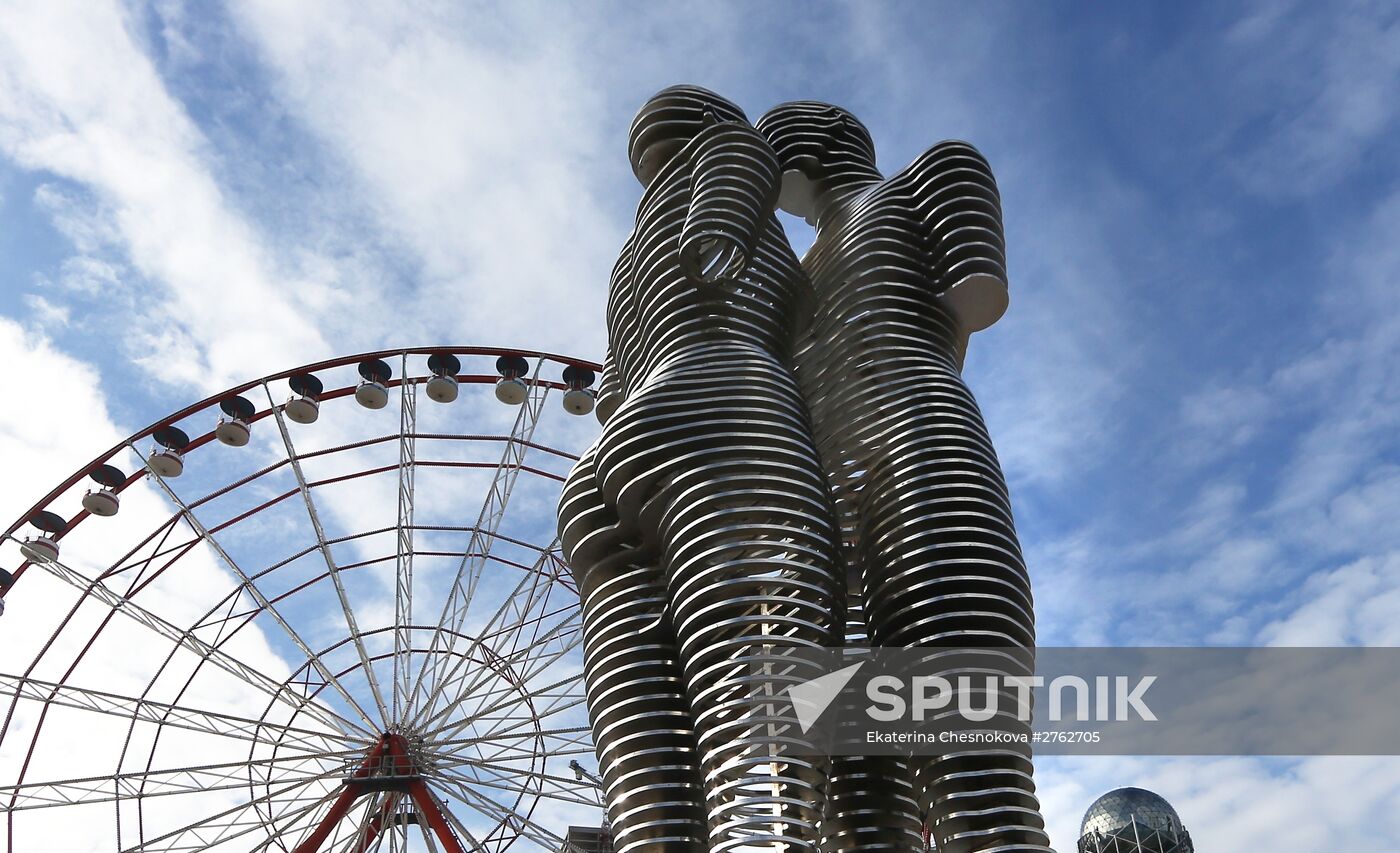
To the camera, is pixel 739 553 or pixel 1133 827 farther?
pixel 1133 827

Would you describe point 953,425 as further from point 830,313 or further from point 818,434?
point 830,313

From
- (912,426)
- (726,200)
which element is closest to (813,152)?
(726,200)

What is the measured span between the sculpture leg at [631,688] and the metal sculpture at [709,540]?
15 mm

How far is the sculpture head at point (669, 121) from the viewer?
1306cm

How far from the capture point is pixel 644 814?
9.35 metres

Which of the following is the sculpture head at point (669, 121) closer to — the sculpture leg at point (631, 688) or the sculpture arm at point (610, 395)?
the sculpture arm at point (610, 395)

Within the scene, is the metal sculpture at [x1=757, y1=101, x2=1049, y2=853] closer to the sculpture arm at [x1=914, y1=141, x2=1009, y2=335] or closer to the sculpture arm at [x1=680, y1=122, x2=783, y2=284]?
the sculpture arm at [x1=914, y1=141, x2=1009, y2=335]

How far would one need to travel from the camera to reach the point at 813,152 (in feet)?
44.7

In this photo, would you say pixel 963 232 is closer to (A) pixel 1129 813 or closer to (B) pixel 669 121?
(B) pixel 669 121

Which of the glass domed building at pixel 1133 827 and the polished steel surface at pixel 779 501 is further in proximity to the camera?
the glass domed building at pixel 1133 827

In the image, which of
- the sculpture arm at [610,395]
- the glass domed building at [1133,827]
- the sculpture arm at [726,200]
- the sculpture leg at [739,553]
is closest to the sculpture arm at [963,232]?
the sculpture arm at [726,200]

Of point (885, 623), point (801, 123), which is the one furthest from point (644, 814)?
point (801, 123)

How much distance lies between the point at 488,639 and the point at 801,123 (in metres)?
13.6

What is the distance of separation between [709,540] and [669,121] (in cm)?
561
